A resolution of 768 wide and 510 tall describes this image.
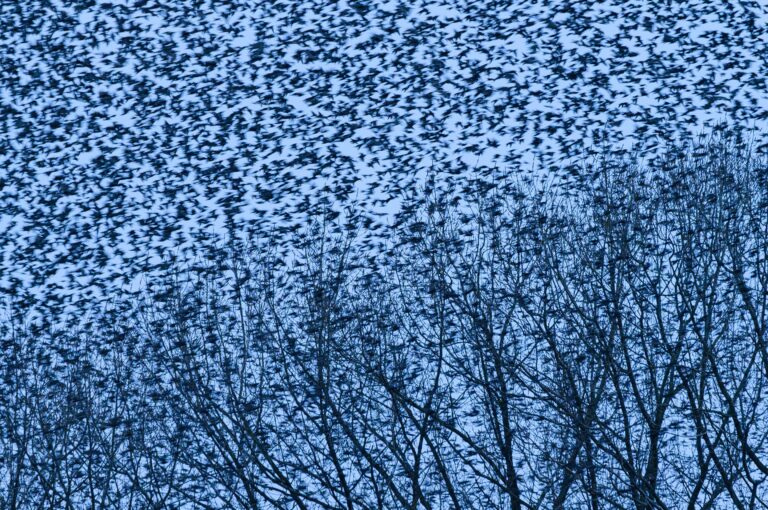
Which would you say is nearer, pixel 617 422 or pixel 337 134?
pixel 617 422

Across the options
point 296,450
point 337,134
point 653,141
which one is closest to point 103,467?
point 296,450

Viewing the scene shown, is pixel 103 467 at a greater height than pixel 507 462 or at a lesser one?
lesser

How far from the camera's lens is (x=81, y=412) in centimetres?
1482

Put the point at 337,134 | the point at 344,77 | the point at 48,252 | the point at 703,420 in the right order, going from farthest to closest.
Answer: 1. the point at 344,77
2. the point at 337,134
3. the point at 48,252
4. the point at 703,420

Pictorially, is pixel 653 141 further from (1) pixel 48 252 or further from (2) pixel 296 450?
(1) pixel 48 252

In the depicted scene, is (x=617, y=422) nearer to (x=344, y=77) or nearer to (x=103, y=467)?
(x=103, y=467)

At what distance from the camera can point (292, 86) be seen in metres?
33.7

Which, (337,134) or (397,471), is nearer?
(397,471)

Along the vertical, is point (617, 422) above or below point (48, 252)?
below

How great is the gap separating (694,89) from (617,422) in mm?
8338

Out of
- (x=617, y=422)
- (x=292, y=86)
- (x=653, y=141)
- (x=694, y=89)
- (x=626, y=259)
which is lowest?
(x=617, y=422)

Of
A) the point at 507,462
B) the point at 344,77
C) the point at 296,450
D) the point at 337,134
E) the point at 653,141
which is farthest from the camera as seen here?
the point at 344,77

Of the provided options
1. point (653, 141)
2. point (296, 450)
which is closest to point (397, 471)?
point (296, 450)

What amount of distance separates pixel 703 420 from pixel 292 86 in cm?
2349
